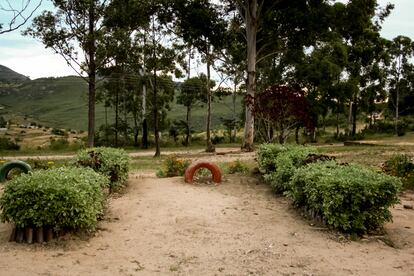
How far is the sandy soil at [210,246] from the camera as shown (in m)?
5.35

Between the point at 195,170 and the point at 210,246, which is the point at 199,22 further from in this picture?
the point at 210,246

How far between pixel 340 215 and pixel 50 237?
4116 mm

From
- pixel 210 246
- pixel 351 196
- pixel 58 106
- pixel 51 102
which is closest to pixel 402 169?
pixel 351 196

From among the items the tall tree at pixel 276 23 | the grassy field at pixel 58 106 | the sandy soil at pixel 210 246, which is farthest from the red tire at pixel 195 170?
the grassy field at pixel 58 106

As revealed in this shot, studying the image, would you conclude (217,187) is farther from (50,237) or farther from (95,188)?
(50,237)

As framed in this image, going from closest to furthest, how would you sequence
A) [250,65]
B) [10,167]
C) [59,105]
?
[10,167] < [250,65] < [59,105]

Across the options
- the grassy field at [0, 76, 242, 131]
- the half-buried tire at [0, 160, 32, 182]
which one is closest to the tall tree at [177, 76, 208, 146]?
the half-buried tire at [0, 160, 32, 182]

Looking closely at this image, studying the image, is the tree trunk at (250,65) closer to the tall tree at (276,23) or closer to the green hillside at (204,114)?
the tall tree at (276,23)

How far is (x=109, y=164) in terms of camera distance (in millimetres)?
9477

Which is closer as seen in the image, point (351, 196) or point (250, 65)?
point (351, 196)

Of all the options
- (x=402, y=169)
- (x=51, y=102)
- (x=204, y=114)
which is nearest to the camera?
(x=402, y=169)

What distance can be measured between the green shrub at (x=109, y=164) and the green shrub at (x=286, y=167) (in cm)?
328

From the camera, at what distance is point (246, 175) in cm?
1177

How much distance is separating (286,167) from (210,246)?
142 inches
